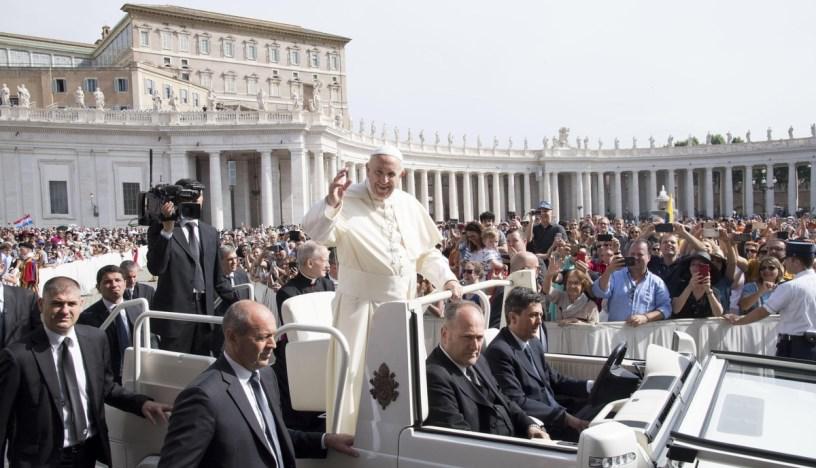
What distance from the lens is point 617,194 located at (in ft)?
293

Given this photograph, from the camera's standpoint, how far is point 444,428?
140 inches

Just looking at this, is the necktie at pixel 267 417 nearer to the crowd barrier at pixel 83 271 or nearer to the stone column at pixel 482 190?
the crowd barrier at pixel 83 271

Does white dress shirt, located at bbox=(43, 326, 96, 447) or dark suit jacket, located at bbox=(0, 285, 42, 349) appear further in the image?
dark suit jacket, located at bbox=(0, 285, 42, 349)

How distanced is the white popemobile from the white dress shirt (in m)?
0.49

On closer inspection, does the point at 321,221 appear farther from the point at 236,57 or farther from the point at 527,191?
the point at 527,191

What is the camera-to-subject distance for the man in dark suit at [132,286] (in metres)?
7.17

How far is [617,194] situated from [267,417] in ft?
299

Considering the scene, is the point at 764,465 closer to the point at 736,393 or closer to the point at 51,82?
the point at 736,393

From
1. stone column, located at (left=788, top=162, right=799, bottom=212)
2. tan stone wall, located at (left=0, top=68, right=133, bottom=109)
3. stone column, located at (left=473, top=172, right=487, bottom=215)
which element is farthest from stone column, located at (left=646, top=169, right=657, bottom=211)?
tan stone wall, located at (left=0, top=68, right=133, bottom=109)

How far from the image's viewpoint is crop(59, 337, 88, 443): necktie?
4113 mm

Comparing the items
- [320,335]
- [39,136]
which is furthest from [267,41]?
[320,335]

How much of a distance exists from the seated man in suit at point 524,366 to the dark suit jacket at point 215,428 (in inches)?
72.6

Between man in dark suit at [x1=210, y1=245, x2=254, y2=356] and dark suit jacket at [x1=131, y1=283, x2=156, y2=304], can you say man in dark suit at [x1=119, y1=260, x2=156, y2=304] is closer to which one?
dark suit jacket at [x1=131, y1=283, x2=156, y2=304]

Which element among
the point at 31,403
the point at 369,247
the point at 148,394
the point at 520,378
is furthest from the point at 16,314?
the point at 520,378
